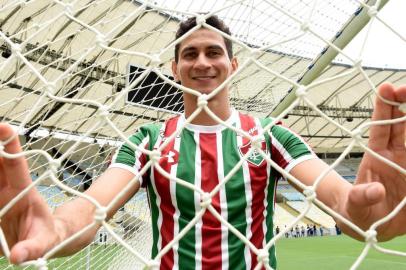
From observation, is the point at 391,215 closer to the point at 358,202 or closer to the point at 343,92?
the point at 358,202

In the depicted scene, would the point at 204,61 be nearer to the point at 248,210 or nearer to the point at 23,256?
the point at 248,210

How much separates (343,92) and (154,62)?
12.7 m

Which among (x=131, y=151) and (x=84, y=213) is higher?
(x=131, y=151)

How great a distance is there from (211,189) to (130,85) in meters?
0.34

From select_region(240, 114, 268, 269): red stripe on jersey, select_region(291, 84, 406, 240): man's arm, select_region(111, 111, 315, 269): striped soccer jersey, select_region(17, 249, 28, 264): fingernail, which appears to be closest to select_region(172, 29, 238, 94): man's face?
select_region(111, 111, 315, 269): striped soccer jersey

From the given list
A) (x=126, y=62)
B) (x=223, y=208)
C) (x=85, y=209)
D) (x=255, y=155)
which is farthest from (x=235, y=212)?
(x=126, y=62)

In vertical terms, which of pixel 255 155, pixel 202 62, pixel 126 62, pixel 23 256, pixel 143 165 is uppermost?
pixel 126 62

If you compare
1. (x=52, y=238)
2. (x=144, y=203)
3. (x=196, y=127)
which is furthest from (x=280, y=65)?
(x=52, y=238)

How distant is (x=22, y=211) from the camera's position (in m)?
0.67

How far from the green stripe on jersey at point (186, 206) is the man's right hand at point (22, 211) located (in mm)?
357

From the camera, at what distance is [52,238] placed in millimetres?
688

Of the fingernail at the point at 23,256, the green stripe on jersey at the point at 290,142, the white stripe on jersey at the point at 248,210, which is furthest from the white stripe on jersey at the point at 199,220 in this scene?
the fingernail at the point at 23,256

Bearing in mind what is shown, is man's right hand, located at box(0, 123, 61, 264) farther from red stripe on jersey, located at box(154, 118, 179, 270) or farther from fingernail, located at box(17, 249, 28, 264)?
red stripe on jersey, located at box(154, 118, 179, 270)

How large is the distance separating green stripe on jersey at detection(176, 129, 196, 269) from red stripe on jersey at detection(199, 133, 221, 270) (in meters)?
0.03
